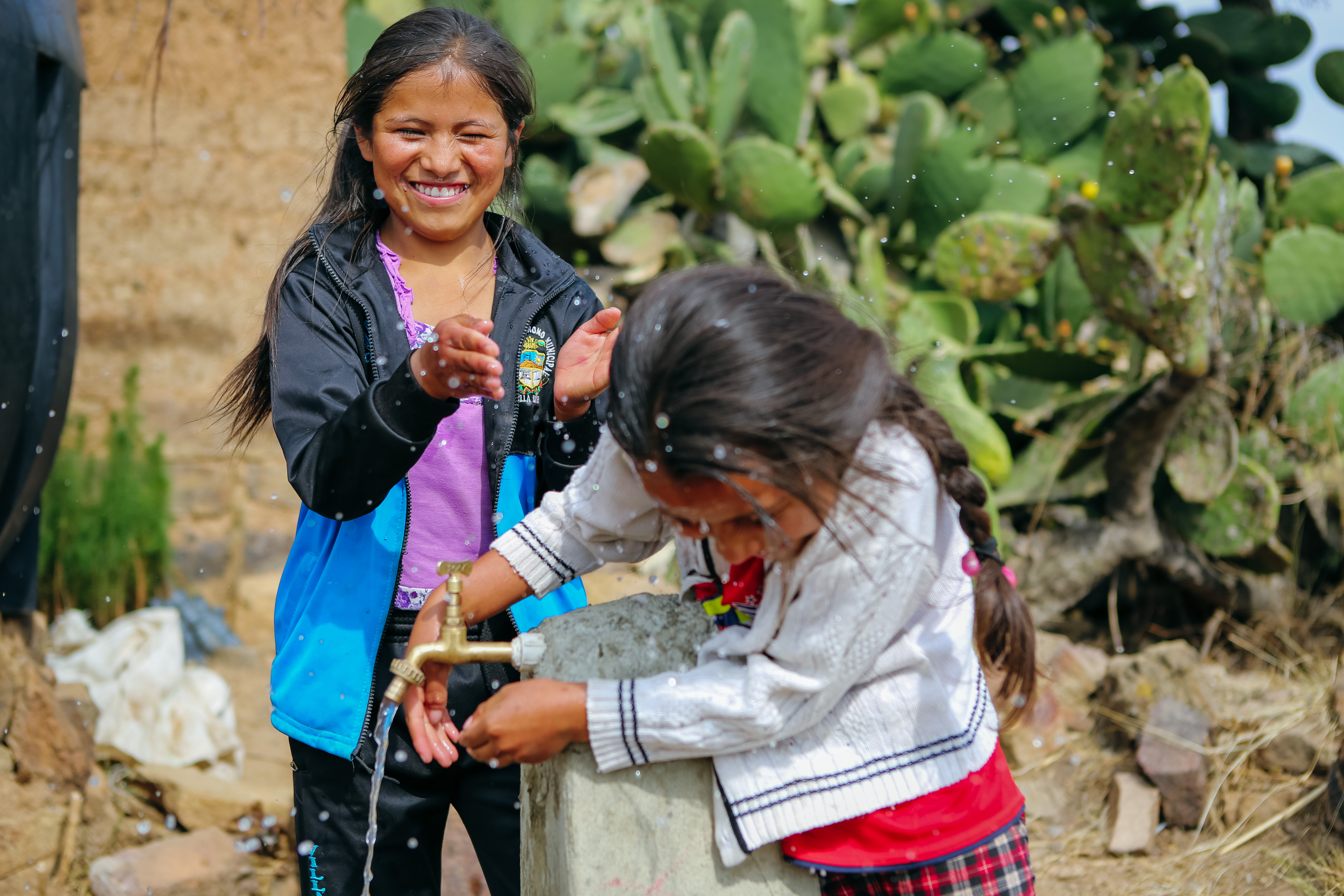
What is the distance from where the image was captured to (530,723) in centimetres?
114

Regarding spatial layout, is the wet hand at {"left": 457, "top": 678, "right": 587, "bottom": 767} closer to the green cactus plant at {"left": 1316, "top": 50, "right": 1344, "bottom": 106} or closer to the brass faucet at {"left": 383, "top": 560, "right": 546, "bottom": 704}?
the brass faucet at {"left": 383, "top": 560, "right": 546, "bottom": 704}

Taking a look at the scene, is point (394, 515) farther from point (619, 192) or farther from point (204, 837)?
point (619, 192)

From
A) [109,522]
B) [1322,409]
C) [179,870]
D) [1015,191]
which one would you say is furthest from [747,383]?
→ [1015,191]

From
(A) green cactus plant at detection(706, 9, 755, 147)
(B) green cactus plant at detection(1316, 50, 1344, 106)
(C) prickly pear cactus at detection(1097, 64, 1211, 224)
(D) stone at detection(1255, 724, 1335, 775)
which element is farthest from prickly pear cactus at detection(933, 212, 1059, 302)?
(B) green cactus plant at detection(1316, 50, 1344, 106)

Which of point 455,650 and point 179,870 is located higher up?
point 455,650

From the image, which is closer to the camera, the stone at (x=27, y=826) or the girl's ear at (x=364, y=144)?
the girl's ear at (x=364, y=144)

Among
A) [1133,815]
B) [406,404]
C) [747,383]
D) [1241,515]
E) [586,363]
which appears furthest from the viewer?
[1241,515]

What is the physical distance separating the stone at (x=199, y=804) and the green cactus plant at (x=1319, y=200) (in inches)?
159

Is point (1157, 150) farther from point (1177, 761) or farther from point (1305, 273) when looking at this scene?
point (1177, 761)

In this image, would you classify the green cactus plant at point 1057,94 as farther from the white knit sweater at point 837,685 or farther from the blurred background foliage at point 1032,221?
the white knit sweater at point 837,685

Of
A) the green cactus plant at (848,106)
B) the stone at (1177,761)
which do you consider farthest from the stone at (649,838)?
the green cactus plant at (848,106)

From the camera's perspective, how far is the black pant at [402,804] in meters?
1.47

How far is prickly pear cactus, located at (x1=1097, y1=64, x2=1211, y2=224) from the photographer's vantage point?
121 inches

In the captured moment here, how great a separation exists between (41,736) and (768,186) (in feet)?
9.37
